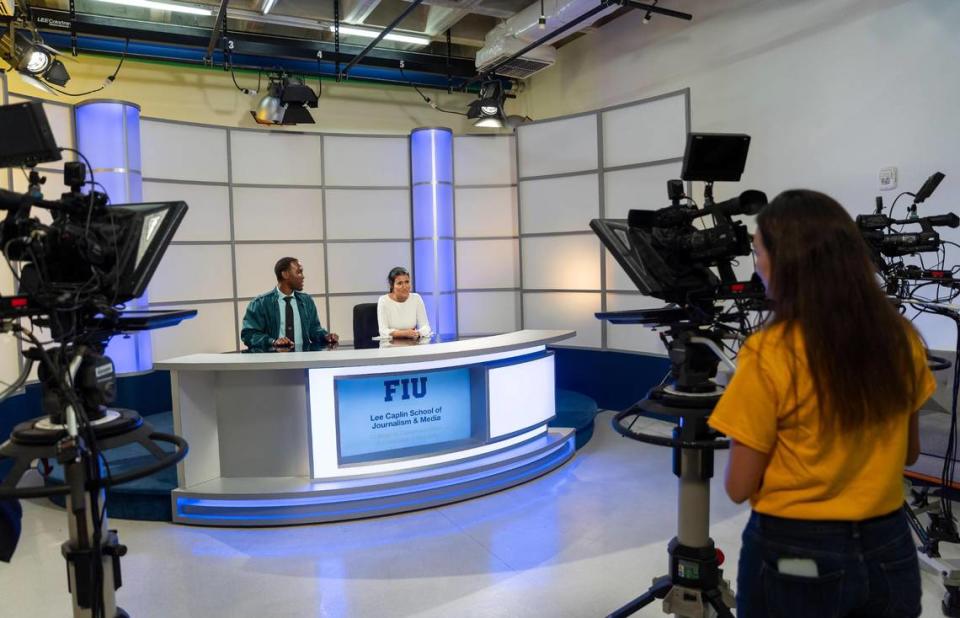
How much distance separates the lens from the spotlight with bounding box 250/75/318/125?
6102 mm

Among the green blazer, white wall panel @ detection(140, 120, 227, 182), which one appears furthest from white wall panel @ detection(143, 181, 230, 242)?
the green blazer

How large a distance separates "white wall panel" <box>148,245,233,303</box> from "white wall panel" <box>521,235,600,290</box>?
2929mm

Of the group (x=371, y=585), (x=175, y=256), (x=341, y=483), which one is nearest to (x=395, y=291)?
(x=341, y=483)

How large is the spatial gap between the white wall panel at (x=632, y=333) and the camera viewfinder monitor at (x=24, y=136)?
4809mm

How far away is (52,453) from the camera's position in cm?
144

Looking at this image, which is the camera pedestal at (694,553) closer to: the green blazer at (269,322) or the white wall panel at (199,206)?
the green blazer at (269,322)

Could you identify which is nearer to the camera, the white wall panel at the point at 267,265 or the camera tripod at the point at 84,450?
the camera tripod at the point at 84,450

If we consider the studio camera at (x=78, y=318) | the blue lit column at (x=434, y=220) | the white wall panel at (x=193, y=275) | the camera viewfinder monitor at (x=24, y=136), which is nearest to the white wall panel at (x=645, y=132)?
the blue lit column at (x=434, y=220)

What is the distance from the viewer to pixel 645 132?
5.59 metres

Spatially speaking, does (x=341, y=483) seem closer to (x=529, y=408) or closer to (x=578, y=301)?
(x=529, y=408)

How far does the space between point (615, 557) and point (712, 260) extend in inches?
73.3

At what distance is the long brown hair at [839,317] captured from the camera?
3.73 ft

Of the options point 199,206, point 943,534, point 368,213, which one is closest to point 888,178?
point 943,534

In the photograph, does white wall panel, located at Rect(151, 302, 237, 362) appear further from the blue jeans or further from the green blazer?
the blue jeans
